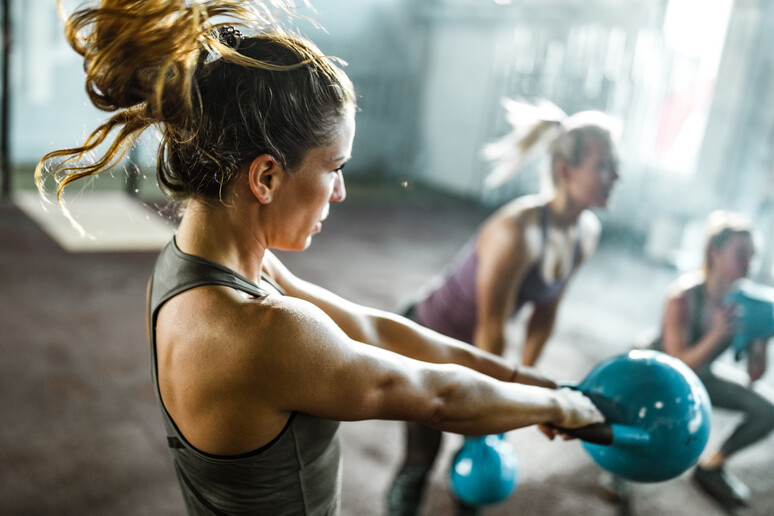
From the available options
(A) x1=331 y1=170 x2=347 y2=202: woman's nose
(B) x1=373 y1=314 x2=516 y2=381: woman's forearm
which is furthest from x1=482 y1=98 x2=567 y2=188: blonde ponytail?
(A) x1=331 y1=170 x2=347 y2=202: woman's nose

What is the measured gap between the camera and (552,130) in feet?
7.28

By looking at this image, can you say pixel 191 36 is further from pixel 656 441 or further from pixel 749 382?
pixel 749 382

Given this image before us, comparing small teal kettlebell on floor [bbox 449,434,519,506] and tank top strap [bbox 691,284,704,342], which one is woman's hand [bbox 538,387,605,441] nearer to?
small teal kettlebell on floor [bbox 449,434,519,506]

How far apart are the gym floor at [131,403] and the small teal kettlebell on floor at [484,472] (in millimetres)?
576

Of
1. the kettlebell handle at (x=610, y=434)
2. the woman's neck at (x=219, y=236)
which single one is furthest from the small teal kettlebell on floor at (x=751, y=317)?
the woman's neck at (x=219, y=236)

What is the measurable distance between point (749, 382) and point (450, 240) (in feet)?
14.4

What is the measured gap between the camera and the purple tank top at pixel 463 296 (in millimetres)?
2062

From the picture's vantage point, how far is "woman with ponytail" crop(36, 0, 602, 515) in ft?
2.60

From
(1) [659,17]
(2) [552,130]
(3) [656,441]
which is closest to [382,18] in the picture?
(1) [659,17]

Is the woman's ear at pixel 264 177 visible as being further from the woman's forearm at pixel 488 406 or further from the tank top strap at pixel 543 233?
the tank top strap at pixel 543 233

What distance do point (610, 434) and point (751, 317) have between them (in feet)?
4.41

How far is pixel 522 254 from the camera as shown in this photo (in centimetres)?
197

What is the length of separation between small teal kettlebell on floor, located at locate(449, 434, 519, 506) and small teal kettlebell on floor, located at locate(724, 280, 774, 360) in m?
0.95

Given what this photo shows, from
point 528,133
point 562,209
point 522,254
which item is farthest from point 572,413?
point 528,133
